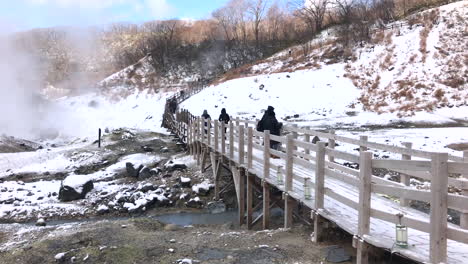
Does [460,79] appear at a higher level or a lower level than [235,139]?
higher

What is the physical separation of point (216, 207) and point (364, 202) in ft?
27.2

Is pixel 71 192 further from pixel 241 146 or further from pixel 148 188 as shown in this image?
pixel 241 146

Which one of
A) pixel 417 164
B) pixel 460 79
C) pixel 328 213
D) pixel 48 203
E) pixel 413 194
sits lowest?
pixel 48 203

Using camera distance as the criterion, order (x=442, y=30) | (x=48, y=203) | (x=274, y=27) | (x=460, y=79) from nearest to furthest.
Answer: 1. (x=48, y=203)
2. (x=460, y=79)
3. (x=442, y=30)
4. (x=274, y=27)

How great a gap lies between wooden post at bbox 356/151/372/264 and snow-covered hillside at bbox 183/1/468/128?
17.5 m

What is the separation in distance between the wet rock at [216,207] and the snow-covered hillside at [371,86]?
11.3 meters

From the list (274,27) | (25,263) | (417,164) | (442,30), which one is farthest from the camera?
(274,27)

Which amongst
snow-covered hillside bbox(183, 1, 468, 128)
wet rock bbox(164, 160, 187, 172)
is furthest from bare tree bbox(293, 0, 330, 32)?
wet rock bbox(164, 160, 187, 172)

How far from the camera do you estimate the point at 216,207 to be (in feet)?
42.8

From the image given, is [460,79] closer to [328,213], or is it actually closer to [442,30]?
[442,30]

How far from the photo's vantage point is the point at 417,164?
4422mm

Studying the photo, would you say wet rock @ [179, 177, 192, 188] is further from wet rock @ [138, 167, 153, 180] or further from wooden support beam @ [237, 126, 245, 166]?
wooden support beam @ [237, 126, 245, 166]

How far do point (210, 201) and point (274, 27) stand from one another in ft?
172

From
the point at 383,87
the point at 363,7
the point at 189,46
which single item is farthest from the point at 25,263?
the point at 189,46
